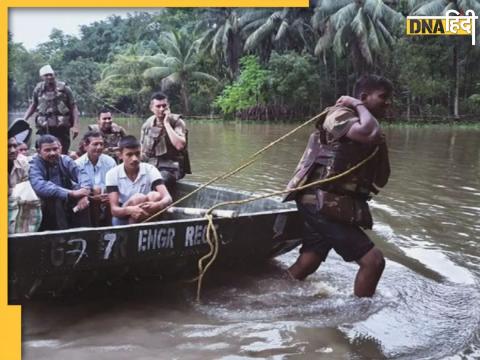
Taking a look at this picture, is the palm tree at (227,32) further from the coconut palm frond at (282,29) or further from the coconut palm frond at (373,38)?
the coconut palm frond at (373,38)

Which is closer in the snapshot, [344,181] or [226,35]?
[344,181]

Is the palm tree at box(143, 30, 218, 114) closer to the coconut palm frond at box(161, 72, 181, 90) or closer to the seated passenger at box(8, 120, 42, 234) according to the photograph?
the coconut palm frond at box(161, 72, 181, 90)

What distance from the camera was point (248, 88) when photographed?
106 feet


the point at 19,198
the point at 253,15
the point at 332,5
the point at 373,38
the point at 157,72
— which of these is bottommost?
the point at 19,198

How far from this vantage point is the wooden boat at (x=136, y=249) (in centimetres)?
363

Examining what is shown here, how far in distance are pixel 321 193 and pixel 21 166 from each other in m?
2.20

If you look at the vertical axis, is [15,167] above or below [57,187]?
above

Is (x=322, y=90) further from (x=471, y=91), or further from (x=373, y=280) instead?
(x=373, y=280)

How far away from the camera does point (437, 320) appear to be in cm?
405

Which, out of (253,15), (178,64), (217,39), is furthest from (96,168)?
(178,64)

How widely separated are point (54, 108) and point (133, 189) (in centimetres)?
301

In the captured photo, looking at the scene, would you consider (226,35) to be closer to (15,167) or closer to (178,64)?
(178,64)

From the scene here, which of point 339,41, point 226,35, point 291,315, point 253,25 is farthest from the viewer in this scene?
point 226,35

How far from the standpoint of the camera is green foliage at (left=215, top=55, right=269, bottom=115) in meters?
31.9
